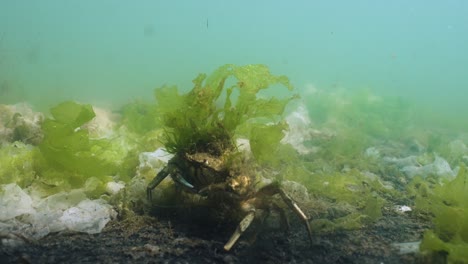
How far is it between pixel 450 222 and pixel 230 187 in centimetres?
201

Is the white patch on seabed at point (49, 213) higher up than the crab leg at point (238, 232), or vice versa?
the crab leg at point (238, 232)

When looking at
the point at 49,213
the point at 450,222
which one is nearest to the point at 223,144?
the point at 49,213

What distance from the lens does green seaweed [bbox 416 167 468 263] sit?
2.50 metres

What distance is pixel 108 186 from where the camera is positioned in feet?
13.0

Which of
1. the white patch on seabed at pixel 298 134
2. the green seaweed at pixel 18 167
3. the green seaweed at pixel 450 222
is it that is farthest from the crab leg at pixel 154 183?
the white patch on seabed at pixel 298 134

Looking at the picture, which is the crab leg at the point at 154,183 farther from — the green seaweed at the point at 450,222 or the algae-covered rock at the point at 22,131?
the algae-covered rock at the point at 22,131

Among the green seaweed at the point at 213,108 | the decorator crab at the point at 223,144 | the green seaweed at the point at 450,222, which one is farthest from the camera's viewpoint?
the green seaweed at the point at 213,108

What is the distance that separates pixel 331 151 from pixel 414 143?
4.31 metres

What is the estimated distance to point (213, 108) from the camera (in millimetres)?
3445

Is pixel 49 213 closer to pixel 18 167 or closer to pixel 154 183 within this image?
pixel 154 183

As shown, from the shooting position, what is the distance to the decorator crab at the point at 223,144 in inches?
121

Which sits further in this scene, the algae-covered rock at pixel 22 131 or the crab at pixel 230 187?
the algae-covered rock at pixel 22 131

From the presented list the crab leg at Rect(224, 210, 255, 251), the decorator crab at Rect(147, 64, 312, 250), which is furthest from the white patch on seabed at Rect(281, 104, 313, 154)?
the crab leg at Rect(224, 210, 255, 251)

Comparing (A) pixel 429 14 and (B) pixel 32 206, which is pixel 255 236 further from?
(A) pixel 429 14
